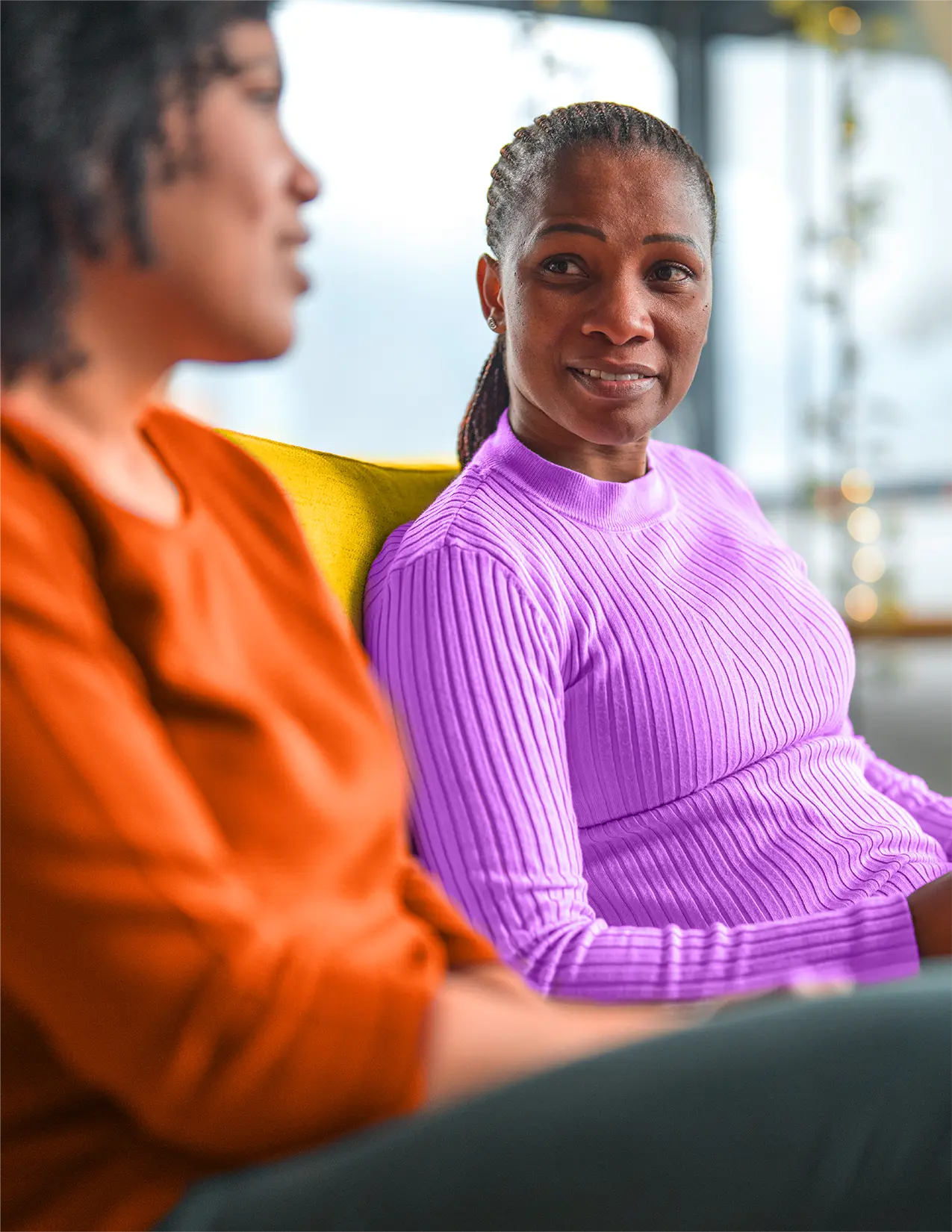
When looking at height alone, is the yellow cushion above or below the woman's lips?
below

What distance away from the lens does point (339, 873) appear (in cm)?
59

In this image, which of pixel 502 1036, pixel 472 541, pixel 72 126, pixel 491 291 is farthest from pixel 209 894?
pixel 491 291

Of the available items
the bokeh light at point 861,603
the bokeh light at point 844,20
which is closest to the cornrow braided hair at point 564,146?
the bokeh light at point 861,603

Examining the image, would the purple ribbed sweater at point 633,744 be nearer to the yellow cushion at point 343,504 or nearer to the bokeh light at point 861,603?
the yellow cushion at point 343,504

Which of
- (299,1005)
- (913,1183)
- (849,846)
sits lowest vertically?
(849,846)

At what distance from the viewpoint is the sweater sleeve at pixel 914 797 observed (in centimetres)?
128

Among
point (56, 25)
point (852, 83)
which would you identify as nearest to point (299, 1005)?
point (56, 25)

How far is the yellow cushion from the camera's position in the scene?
1074 mm

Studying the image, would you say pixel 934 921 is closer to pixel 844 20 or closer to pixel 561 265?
pixel 561 265

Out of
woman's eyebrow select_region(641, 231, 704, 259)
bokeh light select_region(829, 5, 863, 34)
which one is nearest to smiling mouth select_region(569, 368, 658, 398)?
woman's eyebrow select_region(641, 231, 704, 259)

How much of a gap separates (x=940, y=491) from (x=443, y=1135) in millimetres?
4354

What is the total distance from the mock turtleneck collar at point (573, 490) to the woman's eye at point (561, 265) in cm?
16

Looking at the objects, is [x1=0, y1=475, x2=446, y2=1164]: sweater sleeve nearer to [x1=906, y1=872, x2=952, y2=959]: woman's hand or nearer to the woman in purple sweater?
the woman in purple sweater

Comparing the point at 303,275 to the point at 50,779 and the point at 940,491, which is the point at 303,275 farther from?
the point at 940,491
